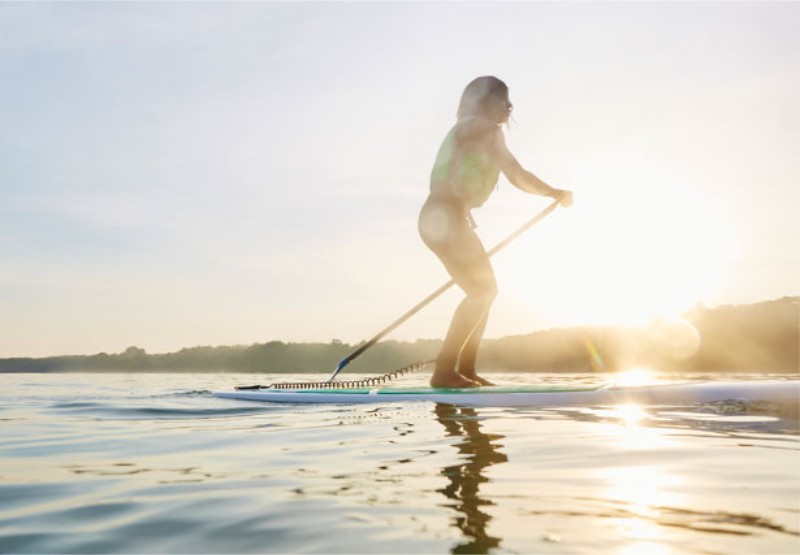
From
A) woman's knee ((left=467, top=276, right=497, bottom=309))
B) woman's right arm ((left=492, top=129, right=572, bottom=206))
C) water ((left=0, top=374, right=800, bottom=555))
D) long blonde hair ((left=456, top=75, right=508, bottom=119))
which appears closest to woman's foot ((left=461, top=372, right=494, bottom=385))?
woman's knee ((left=467, top=276, right=497, bottom=309))

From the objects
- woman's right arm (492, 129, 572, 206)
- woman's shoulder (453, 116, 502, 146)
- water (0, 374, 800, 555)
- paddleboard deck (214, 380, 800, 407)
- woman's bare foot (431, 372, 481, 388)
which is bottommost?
water (0, 374, 800, 555)

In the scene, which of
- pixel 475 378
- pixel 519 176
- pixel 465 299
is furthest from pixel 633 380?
pixel 519 176

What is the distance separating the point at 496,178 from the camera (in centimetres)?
803

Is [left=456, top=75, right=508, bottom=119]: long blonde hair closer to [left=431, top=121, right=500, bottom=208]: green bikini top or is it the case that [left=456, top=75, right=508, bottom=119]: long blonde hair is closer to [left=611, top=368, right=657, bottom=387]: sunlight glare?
[left=431, top=121, right=500, bottom=208]: green bikini top

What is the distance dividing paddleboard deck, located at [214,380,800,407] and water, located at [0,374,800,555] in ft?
3.22

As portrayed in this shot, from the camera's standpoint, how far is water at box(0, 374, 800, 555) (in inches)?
89.9

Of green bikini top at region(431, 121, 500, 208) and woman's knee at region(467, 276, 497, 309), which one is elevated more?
green bikini top at region(431, 121, 500, 208)

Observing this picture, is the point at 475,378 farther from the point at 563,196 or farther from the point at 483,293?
the point at 563,196

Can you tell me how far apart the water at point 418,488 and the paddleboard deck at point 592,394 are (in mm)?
981

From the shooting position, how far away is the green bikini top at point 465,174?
784 cm

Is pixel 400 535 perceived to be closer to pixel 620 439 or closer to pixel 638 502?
pixel 638 502

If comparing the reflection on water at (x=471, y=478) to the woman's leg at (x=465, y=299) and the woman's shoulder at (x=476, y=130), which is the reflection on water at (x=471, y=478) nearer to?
the woman's leg at (x=465, y=299)

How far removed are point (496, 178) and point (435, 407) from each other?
105 inches

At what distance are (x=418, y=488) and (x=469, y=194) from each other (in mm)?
5259
